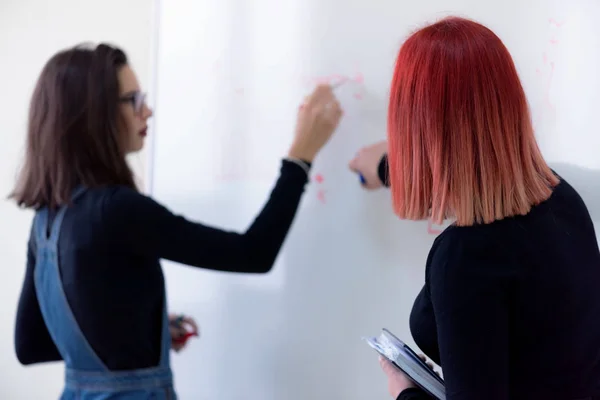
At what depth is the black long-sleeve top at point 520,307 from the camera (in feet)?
2.03

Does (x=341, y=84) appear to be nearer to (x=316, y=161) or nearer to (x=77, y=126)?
(x=316, y=161)

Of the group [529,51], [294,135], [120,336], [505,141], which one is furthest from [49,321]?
[529,51]

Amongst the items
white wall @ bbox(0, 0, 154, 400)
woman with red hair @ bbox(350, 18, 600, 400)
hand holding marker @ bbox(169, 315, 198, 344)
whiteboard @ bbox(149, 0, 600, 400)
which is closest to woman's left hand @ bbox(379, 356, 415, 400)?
woman with red hair @ bbox(350, 18, 600, 400)

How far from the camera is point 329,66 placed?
110 cm

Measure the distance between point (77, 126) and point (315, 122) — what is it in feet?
1.30

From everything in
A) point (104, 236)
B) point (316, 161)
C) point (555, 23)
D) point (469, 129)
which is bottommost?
point (104, 236)

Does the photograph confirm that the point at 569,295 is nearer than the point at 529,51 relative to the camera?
Yes

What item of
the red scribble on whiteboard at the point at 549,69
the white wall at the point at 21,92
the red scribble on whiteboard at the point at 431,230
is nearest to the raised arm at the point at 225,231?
the red scribble on whiteboard at the point at 431,230

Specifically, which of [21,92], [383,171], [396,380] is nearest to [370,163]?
[383,171]

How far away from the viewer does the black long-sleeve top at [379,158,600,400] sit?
24.3 inches

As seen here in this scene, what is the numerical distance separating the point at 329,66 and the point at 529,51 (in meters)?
0.34

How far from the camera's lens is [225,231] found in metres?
0.99

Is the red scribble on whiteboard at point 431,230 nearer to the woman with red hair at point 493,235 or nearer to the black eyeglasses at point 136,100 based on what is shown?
the woman with red hair at point 493,235

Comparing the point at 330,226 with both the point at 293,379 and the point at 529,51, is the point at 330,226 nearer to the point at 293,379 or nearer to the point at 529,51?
the point at 293,379
